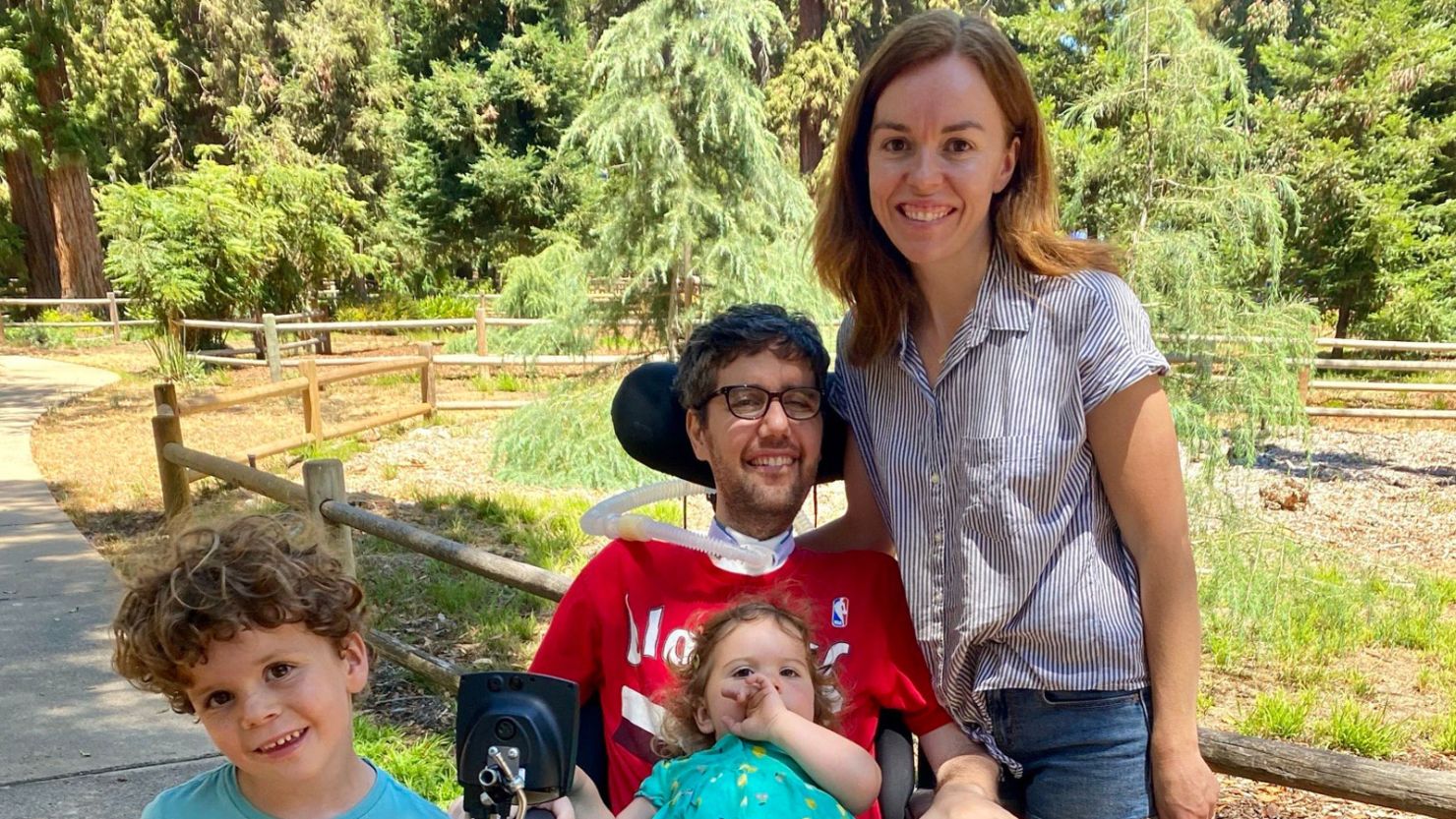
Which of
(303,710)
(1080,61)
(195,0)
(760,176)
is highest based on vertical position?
(195,0)

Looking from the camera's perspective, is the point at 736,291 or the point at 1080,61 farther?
the point at 1080,61

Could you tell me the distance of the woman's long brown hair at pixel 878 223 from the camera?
4.94ft

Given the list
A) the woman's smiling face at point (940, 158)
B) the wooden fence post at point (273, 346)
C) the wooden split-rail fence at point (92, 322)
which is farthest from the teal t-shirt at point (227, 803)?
the wooden split-rail fence at point (92, 322)

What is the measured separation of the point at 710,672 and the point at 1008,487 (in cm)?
54

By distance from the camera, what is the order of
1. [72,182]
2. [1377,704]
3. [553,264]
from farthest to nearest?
[72,182]
[553,264]
[1377,704]

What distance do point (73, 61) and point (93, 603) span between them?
1280 centimetres

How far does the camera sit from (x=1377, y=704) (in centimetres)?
409

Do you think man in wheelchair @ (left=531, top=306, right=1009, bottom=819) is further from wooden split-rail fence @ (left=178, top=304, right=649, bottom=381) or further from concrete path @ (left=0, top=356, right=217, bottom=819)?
wooden split-rail fence @ (left=178, top=304, right=649, bottom=381)

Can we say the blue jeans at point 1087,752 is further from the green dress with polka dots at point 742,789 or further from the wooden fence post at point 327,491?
the wooden fence post at point 327,491

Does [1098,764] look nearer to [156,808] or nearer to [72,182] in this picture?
[156,808]

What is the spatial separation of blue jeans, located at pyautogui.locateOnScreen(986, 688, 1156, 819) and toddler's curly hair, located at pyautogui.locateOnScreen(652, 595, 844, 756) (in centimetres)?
29

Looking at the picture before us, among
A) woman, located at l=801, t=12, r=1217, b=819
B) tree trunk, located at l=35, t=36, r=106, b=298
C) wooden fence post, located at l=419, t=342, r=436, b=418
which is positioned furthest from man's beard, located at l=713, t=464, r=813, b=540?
tree trunk, located at l=35, t=36, r=106, b=298

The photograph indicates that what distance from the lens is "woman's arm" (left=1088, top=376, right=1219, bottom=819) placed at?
1418 millimetres

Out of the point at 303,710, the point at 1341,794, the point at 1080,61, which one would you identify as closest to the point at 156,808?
the point at 303,710
